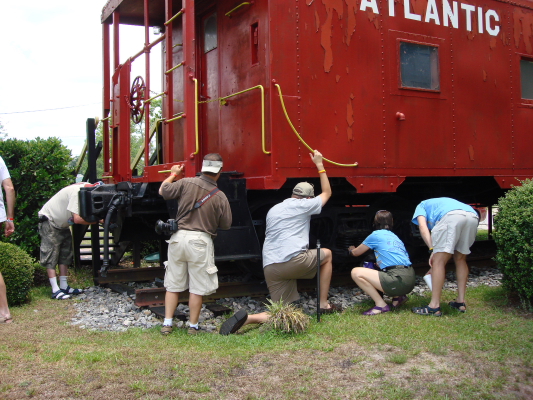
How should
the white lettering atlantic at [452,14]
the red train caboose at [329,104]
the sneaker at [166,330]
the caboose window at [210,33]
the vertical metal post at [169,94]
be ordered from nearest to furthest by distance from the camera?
the sneaker at [166,330], the red train caboose at [329,104], the vertical metal post at [169,94], the white lettering atlantic at [452,14], the caboose window at [210,33]

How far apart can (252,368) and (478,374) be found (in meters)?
1.59

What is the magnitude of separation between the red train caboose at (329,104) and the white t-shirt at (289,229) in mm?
367

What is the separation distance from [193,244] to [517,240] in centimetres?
325

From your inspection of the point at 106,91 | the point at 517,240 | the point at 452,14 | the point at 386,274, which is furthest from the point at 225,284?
the point at 452,14

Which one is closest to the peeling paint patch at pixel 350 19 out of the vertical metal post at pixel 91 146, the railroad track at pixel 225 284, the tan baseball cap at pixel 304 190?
the tan baseball cap at pixel 304 190

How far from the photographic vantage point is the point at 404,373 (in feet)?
12.3

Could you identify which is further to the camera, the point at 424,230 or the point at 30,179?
the point at 30,179

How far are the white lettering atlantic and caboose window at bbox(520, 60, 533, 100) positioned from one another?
0.75 meters

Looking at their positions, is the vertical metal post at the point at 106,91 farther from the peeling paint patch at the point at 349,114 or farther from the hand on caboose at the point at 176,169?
the peeling paint patch at the point at 349,114

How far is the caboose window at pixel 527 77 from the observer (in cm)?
766

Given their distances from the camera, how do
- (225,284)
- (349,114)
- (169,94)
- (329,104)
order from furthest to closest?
(225,284) < (349,114) < (329,104) < (169,94)

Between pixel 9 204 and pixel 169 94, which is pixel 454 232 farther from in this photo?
pixel 9 204

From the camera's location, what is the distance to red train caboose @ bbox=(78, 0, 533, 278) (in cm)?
574

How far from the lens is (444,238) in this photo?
5.32m
